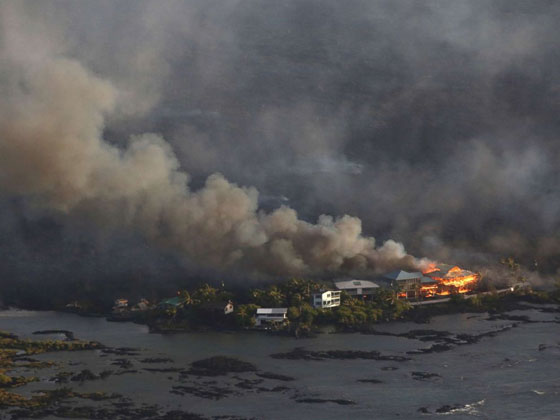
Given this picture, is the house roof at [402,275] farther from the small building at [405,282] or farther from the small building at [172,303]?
the small building at [172,303]

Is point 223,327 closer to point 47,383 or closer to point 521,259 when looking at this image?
point 47,383

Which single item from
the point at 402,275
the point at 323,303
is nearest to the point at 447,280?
the point at 402,275

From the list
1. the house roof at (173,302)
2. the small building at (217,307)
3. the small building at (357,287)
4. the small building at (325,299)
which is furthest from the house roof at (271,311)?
the small building at (357,287)

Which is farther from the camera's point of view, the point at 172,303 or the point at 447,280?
the point at 447,280

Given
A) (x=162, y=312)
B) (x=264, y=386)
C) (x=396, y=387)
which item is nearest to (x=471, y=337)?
(x=396, y=387)

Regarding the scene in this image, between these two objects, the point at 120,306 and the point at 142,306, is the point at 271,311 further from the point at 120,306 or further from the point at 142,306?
the point at 120,306
